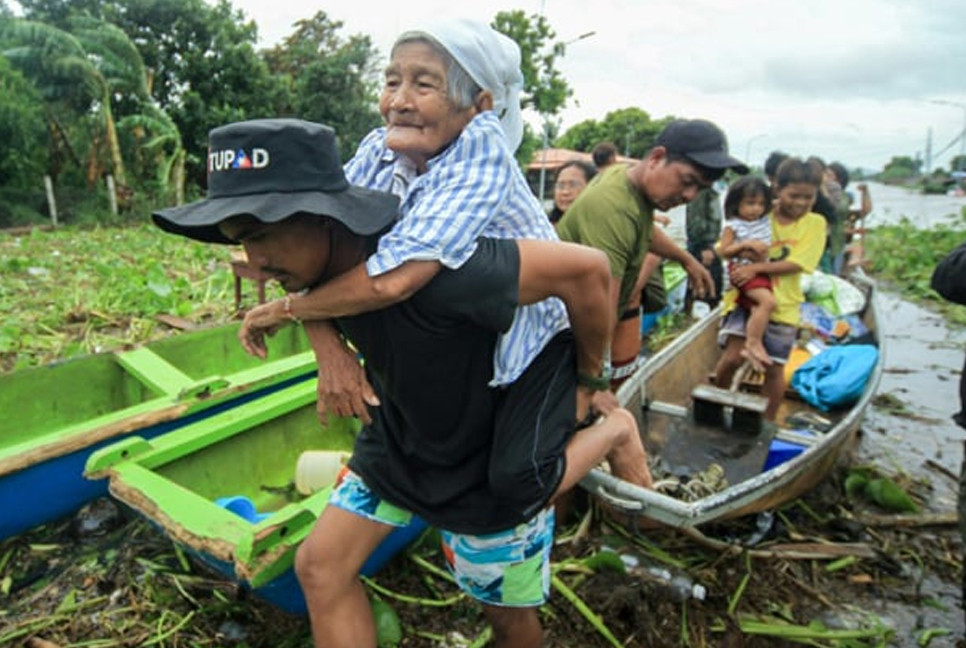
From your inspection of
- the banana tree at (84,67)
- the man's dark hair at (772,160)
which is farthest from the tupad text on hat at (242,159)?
the banana tree at (84,67)

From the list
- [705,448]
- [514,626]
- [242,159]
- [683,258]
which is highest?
[242,159]

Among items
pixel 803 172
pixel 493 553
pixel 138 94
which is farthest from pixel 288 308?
pixel 138 94

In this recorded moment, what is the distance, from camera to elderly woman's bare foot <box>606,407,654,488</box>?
2168mm

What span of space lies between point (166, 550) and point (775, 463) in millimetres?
3189

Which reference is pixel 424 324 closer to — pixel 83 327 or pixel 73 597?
pixel 73 597

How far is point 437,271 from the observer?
4.37 ft

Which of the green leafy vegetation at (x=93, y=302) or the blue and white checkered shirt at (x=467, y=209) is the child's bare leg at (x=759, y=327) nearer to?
the blue and white checkered shirt at (x=467, y=209)

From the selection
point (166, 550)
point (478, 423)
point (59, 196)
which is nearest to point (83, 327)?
point (166, 550)

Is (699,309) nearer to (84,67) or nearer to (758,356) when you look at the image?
(758,356)

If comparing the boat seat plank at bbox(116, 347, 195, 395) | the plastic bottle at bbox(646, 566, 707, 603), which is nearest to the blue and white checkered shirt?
the plastic bottle at bbox(646, 566, 707, 603)

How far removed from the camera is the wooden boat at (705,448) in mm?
2619

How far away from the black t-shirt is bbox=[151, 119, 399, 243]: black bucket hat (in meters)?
0.22

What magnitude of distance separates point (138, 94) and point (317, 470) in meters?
17.9

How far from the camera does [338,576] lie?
5.69 feet
